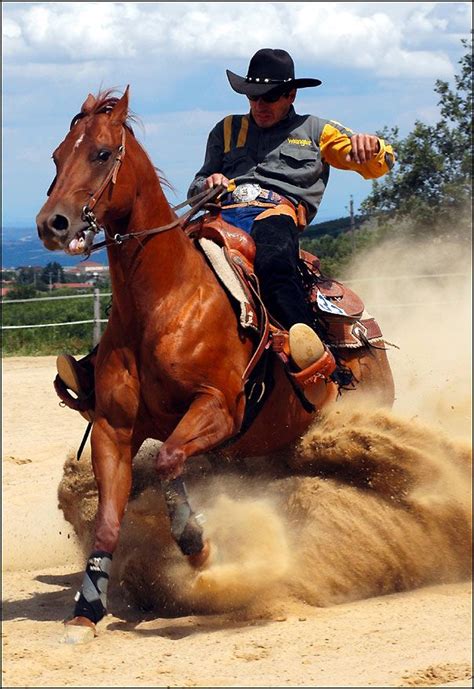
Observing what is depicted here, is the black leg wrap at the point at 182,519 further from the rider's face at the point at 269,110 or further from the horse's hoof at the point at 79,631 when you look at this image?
the rider's face at the point at 269,110

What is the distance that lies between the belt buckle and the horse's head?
1.18m

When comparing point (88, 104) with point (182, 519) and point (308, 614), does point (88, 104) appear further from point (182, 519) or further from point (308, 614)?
point (308, 614)

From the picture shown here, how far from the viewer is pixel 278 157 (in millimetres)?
6953

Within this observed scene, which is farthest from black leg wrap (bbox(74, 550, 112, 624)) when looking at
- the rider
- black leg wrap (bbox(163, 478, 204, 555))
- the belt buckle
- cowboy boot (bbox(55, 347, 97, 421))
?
the belt buckle

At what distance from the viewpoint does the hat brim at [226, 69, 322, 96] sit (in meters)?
6.81

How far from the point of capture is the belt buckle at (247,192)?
6920 millimetres

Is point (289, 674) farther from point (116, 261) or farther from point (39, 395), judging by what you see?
point (39, 395)

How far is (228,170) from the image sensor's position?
23.4ft

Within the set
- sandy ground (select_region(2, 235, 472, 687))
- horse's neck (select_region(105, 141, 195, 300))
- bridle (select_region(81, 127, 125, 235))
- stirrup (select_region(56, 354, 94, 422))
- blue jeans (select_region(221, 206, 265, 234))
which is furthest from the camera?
blue jeans (select_region(221, 206, 265, 234))

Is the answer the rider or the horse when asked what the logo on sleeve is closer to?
the rider

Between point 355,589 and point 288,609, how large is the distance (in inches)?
20.2

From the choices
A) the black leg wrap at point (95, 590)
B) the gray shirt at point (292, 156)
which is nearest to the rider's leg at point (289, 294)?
the gray shirt at point (292, 156)

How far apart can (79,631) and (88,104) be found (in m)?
2.58

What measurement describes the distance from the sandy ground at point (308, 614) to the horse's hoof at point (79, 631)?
55 mm
